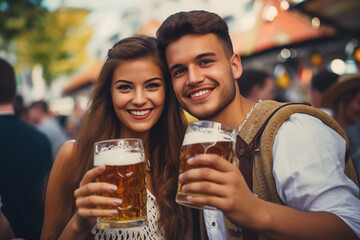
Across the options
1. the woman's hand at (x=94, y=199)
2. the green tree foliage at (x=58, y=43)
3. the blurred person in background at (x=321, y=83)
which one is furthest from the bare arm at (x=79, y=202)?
the green tree foliage at (x=58, y=43)

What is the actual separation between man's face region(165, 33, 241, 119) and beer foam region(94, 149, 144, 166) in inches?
24.7

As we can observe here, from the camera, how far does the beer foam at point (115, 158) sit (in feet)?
4.19

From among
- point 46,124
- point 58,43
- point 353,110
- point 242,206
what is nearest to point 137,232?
point 242,206

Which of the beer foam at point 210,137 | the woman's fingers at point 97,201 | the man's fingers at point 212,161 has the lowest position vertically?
the woman's fingers at point 97,201

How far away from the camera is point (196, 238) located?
73.1 inches

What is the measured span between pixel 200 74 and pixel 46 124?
185 inches

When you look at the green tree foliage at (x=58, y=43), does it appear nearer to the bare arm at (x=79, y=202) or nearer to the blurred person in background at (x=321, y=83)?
the blurred person in background at (x=321, y=83)

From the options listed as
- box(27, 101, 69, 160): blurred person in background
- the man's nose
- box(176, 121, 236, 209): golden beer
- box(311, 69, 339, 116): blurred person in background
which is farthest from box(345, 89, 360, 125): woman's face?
box(27, 101, 69, 160): blurred person in background

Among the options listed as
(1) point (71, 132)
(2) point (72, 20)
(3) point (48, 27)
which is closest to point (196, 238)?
(1) point (71, 132)

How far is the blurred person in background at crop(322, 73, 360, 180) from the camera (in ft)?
9.68

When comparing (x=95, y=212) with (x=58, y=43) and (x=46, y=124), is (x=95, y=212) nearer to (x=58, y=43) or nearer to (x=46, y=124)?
(x=46, y=124)

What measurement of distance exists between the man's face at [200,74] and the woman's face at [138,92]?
0.18 meters

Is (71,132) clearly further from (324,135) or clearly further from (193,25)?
(324,135)

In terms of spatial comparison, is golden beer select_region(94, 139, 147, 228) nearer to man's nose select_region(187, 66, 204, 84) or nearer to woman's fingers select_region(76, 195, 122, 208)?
woman's fingers select_region(76, 195, 122, 208)
